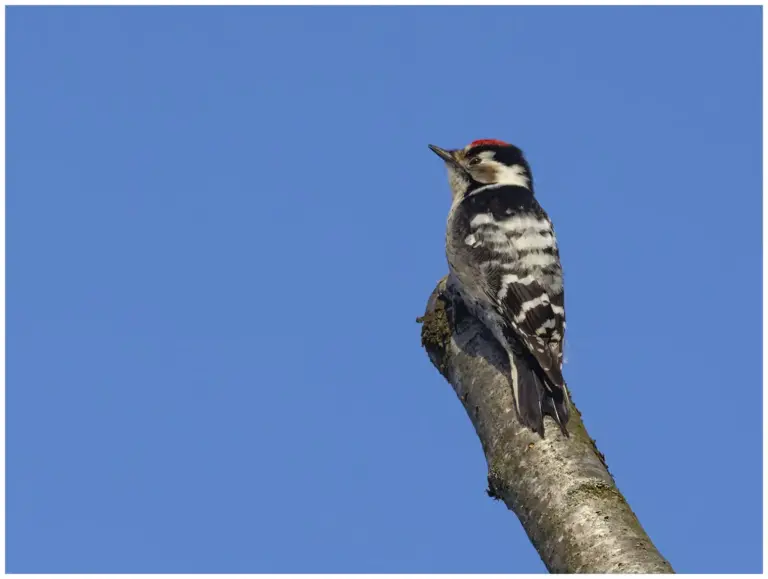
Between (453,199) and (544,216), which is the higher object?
(453,199)

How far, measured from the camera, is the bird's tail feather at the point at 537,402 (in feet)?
18.6

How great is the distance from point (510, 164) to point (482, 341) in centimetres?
320

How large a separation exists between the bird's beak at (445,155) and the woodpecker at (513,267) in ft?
0.04

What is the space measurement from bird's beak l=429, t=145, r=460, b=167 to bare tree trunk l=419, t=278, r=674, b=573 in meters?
3.03

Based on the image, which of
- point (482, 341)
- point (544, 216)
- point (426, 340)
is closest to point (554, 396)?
Answer: point (482, 341)

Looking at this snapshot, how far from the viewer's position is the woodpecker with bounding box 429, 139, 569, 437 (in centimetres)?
621

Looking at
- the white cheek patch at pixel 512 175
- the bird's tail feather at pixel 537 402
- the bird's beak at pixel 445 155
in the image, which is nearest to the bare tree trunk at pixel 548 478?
the bird's tail feather at pixel 537 402

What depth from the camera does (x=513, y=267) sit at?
777cm

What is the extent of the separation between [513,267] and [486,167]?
2062 mm

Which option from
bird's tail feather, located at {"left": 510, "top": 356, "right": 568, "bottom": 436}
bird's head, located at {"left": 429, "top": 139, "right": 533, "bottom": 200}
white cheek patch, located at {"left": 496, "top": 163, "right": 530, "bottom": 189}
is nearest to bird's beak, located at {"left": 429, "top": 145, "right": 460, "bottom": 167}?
bird's head, located at {"left": 429, "top": 139, "right": 533, "bottom": 200}

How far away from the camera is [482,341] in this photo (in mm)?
6875

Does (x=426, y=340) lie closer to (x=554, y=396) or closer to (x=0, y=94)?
(x=554, y=396)

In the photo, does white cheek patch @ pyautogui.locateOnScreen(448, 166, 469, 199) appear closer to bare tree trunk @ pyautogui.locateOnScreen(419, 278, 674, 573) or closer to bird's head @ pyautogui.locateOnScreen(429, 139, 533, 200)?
bird's head @ pyautogui.locateOnScreen(429, 139, 533, 200)

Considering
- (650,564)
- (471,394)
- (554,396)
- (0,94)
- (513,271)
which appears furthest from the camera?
(0,94)
